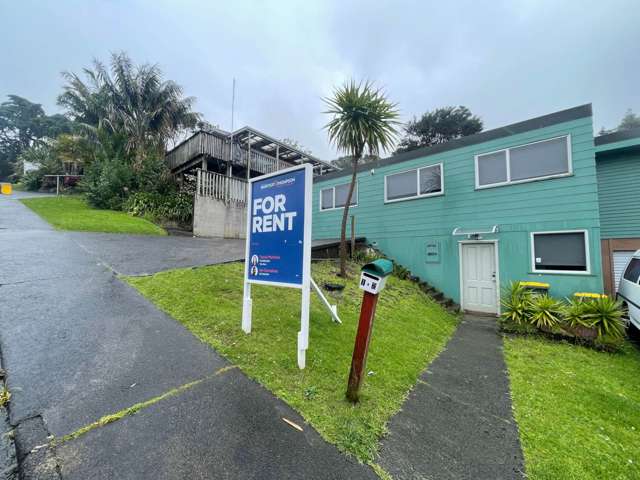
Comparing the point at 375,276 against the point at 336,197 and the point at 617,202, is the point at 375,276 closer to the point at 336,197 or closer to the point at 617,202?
the point at 336,197

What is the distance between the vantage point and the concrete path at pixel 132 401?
1.60 metres

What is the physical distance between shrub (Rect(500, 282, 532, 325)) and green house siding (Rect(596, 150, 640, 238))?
416cm

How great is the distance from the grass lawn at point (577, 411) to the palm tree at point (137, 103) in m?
18.0

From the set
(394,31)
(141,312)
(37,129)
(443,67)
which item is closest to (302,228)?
(141,312)

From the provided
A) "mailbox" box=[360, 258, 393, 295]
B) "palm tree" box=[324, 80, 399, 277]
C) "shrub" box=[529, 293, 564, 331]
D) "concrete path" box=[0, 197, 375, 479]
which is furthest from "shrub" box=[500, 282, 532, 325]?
"concrete path" box=[0, 197, 375, 479]

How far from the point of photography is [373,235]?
986 cm

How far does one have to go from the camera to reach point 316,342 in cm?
349

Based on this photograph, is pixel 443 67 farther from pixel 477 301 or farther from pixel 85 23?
pixel 85 23

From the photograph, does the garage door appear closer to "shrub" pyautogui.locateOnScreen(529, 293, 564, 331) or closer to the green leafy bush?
"shrub" pyautogui.locateOnScreen(529, 293, 564, 331)

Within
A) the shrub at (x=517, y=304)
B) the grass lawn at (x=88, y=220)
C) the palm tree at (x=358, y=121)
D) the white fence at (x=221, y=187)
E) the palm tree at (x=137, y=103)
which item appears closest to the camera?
the shrub at (x=517, y=304)

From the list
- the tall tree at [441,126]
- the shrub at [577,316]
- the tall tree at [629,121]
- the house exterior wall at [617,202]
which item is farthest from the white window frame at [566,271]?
the tall tree at [629,121]

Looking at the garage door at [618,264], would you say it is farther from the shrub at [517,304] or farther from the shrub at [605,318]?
the shrub at [517,304]

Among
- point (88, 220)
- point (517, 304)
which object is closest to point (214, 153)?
point (88, 220)

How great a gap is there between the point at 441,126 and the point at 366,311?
1161 inches
